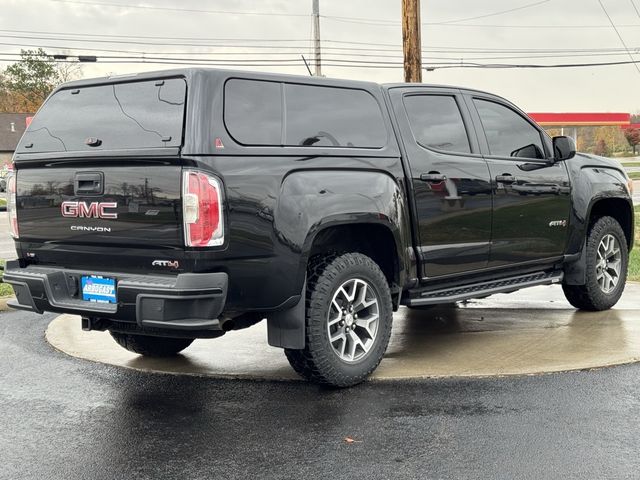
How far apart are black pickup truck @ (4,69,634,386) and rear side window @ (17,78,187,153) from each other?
0.01 metres

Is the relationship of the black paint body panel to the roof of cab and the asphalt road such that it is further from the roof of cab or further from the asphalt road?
the asphalt road

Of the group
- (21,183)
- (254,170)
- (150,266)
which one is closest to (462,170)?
(254,170)

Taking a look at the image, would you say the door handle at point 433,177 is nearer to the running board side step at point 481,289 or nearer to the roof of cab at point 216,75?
the roof of cab at point 216,75

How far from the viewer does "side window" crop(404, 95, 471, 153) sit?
6555 mm

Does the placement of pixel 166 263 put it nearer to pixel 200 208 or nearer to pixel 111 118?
pixel 200 208

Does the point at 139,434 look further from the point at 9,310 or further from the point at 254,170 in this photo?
the point at 9,310

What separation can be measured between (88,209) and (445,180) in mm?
2572

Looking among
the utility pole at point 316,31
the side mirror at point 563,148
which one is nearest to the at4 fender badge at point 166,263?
the side mirror at point 563,148

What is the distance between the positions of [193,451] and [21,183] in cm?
232

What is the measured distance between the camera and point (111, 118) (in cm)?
554

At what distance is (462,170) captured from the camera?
6.66 metres

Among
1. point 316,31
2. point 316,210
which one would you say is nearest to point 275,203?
point 316,210

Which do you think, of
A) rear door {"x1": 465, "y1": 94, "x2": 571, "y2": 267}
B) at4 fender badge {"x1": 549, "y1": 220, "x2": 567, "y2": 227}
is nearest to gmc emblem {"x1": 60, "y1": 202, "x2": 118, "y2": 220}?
rear door {"x1": 465, "y1": 94, "x2": 571, "y2": 267}

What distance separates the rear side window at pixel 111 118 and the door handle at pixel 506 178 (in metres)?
2.85
